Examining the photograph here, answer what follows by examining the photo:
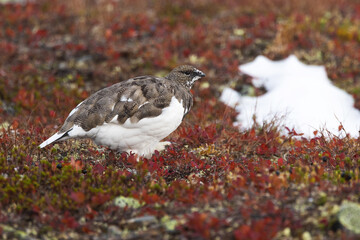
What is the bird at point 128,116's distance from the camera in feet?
18.6

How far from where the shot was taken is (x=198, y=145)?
6504 mm

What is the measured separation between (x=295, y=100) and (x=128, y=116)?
4076mm

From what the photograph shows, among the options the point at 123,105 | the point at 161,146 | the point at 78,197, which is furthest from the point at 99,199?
the point at 161,146

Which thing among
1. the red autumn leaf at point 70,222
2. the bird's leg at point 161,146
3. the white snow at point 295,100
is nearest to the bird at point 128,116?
the bird's leg at point 161,146

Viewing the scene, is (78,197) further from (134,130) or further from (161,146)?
(161,146)

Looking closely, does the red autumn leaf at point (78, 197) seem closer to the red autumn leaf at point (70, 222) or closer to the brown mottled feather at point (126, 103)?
the red autumn leaf at point (70, 222)

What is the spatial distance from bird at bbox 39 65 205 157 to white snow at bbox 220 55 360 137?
6.24 feet

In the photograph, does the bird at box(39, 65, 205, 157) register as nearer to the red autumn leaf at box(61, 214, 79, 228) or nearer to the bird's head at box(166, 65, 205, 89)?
the bird's head at box(166, 65, 205, 89)

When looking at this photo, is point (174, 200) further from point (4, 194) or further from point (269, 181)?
point (4, 194)

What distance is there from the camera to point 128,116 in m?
5.67

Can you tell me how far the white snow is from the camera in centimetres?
759

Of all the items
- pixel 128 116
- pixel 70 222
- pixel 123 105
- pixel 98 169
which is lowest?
pixel 70 222

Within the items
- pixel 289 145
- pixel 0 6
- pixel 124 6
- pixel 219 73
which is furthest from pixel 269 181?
pixel 0 6

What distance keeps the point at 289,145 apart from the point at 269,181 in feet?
7.46
